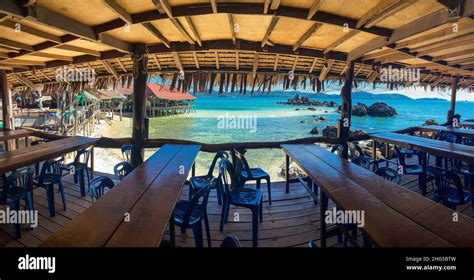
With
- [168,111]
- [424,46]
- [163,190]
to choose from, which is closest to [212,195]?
[163,190]

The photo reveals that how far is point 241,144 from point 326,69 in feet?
8.30

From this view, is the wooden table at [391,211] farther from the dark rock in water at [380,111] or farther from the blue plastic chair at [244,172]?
the dark rock in water at [380,111]

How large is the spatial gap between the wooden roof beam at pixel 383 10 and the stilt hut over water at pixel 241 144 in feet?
0.05

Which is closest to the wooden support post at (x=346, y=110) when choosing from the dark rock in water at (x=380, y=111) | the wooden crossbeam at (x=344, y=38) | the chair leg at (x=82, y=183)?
the wooden crossbeam at (x=344, y=38)

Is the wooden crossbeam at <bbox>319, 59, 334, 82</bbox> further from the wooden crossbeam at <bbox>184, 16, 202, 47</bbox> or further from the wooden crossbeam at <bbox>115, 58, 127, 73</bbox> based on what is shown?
the wooden crossbeam at <bbox>115, 58, 127, 73</bbox>

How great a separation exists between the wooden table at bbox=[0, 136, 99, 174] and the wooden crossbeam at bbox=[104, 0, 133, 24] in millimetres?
2224

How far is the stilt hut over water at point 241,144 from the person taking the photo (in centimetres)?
202

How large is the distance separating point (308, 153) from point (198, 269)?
3132 mm

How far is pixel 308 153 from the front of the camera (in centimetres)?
422

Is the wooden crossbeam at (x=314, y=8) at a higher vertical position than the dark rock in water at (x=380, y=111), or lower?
lower

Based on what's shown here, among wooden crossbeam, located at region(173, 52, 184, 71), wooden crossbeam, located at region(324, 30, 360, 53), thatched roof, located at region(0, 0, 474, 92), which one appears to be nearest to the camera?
thatched roof, located at region(0, 0, 474, 92)

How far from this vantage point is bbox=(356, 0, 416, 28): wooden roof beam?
2.78 meters

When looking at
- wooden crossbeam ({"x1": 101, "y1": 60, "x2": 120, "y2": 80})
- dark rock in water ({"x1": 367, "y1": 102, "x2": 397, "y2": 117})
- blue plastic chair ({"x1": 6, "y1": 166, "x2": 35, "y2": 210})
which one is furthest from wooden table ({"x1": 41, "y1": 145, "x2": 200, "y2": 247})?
dark rock in water ({"x1": 367, "y1": 102, "x2": 397, "y2": 117})

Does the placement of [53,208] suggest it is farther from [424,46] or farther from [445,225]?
[424,46]
